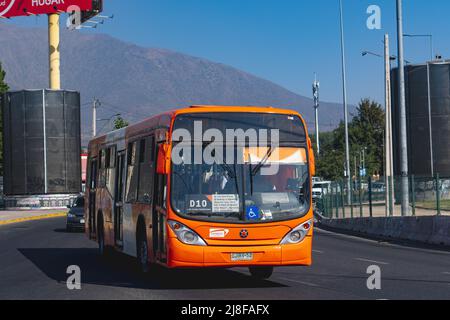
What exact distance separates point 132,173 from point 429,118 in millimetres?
43524

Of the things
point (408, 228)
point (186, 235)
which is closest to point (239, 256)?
point (186, 235)

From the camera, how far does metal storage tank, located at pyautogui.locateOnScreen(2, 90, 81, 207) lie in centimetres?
6894

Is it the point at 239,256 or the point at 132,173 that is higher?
the point at 132,173

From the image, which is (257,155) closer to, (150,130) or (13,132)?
(150,130)

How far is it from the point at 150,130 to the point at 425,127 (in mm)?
44424

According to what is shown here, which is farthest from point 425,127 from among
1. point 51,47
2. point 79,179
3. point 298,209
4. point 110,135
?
point 298,209

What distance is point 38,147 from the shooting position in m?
69.3

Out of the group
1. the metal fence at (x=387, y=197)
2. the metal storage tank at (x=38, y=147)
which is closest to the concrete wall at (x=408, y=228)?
the metal fence at (x=387, y=197)

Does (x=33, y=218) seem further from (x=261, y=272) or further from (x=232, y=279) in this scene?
(x=261, y=272)

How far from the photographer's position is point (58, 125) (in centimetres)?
6994

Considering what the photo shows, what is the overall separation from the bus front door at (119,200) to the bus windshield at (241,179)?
4.05 metres

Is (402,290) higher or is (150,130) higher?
(150,130)

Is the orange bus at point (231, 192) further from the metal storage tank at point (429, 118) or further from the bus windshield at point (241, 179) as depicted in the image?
the metal storage tank at point (429, 118)

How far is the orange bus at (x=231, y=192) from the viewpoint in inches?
541
